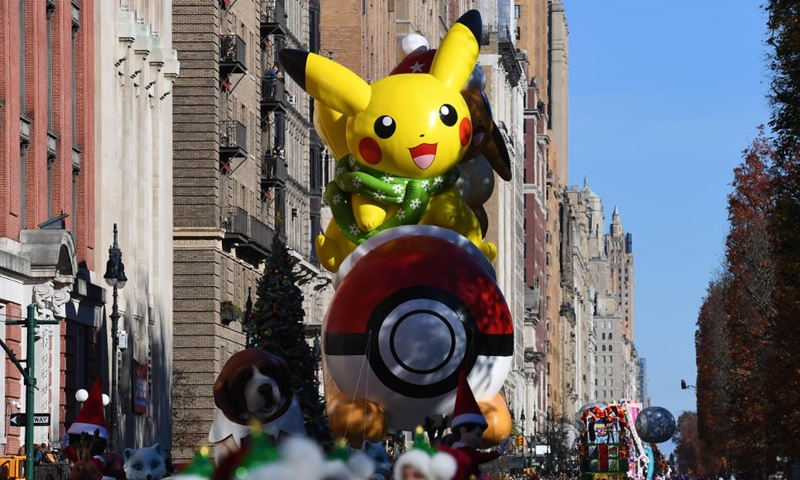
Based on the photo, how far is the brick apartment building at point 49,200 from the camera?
35688 millimetres

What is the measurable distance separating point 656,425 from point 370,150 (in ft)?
95.0

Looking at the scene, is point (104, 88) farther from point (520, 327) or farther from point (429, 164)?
point (520, 327)

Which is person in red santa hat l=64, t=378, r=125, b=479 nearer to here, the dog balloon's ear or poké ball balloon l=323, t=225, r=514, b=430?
the dog balloon's ear

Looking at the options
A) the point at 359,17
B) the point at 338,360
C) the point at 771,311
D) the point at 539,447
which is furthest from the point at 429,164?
the point at 539,447

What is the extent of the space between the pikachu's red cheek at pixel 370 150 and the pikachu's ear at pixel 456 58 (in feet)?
4.56

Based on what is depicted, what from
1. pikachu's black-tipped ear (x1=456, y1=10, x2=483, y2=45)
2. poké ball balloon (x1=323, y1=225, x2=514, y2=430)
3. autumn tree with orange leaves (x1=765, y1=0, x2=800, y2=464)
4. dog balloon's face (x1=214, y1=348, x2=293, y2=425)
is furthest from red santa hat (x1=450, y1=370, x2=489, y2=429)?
autumn tree with orange leaves (x1=765, y1=0, x2=800, y2=464)

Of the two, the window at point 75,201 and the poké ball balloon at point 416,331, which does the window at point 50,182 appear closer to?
the window at point 75,201

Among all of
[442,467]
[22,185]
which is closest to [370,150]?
[22,185]

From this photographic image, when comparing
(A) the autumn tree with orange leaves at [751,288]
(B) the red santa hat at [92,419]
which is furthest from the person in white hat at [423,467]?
(A) the autumn tree with orange leaves at [751,288]

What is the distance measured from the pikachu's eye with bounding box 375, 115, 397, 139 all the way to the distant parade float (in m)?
23.9

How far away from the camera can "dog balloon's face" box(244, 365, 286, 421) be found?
19.3 meters

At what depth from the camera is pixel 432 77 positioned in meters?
28.2

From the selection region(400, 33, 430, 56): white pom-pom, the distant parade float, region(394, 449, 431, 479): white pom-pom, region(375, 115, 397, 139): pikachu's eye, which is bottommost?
the distant parade float

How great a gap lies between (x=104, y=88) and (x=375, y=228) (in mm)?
16748
